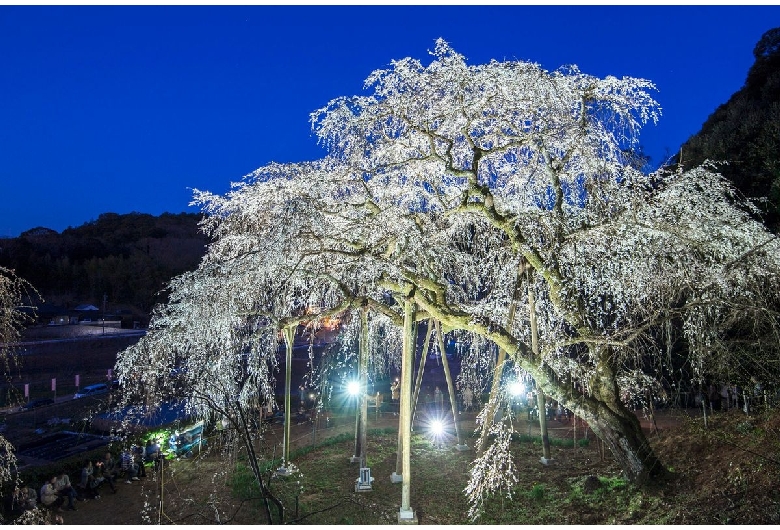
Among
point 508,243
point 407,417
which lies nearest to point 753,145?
point 508,243

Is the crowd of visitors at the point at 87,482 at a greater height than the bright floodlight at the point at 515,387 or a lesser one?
lesser

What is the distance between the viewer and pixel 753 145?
43.9 feet

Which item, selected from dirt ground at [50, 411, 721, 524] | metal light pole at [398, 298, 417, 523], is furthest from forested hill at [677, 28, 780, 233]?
metal light pole at [398, 298, 417, 523]

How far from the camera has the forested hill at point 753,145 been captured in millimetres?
12497

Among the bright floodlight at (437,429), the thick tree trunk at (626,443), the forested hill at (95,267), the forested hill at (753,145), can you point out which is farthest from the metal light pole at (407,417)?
the forested hill at (95,267)

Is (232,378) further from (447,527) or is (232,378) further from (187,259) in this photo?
(187,259)

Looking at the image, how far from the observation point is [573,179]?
Result: 8953 millimetres

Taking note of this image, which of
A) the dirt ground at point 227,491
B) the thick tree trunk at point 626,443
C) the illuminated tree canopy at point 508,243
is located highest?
the illuminated tree canopy at point 508,243

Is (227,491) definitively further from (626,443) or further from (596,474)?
(626,443)

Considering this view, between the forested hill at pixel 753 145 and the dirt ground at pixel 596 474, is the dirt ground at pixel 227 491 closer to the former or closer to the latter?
the dirt ground at pixel 596 474

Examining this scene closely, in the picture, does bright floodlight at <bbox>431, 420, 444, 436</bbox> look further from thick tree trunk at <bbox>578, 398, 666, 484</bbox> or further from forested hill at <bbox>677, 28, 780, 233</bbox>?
forested hill at <bbox>677, 28, 780, 233</bbox>

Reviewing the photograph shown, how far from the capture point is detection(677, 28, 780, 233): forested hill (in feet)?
41.0

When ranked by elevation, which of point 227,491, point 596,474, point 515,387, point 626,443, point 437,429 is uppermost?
point 515,387

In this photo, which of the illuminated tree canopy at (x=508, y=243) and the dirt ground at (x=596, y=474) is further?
the illuminated tree canopy at (x=508, y=243)
